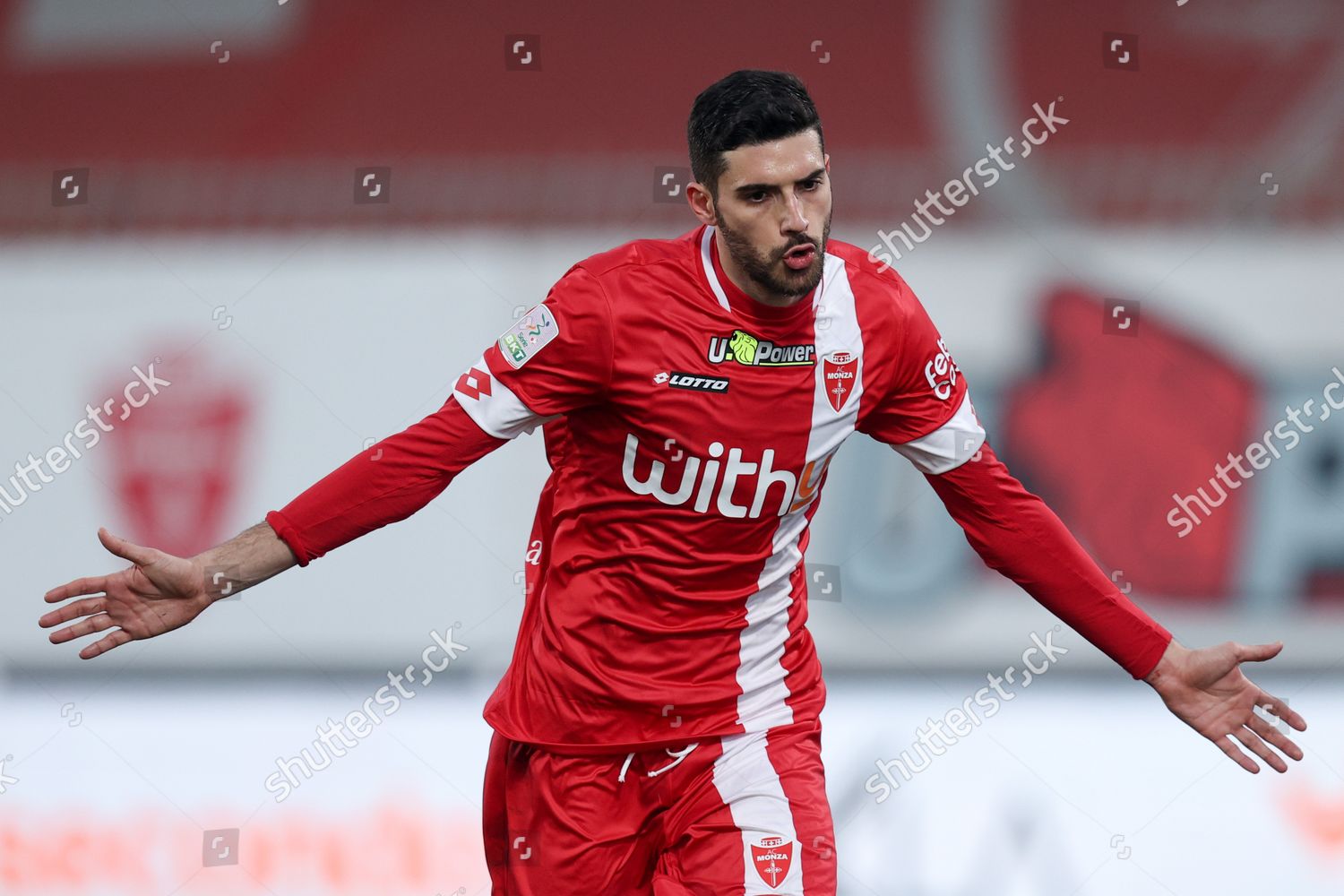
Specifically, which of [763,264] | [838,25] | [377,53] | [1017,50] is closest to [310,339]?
[377,53]

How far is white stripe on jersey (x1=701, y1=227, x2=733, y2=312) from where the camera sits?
2.54 meters

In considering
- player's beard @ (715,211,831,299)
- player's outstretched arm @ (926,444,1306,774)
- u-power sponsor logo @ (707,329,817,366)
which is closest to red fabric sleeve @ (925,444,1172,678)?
player's outstretched arm @ (926,444,1306,774)

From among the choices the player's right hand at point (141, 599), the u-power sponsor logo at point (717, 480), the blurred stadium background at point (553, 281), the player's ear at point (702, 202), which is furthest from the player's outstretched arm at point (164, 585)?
the blurred stadium background at point (553, 281)

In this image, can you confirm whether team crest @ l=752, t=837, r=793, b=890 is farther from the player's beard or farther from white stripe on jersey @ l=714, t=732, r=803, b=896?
the player's beard

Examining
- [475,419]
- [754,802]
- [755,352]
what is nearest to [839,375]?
[755,352]

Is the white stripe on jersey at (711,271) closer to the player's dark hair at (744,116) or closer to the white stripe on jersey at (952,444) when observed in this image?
the player's dark hair at (744,116)

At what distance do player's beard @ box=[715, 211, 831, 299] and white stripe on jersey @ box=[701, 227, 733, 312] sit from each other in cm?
8

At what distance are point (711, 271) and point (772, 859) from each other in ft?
3.37

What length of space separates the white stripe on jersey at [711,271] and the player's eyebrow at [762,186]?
0.17 meters

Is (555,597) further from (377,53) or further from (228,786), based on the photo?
(377,53)

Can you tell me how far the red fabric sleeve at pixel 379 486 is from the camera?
2469 mm

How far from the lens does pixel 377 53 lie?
549 centimetres

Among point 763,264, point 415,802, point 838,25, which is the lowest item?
point 415,802

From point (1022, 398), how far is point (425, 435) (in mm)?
3255
